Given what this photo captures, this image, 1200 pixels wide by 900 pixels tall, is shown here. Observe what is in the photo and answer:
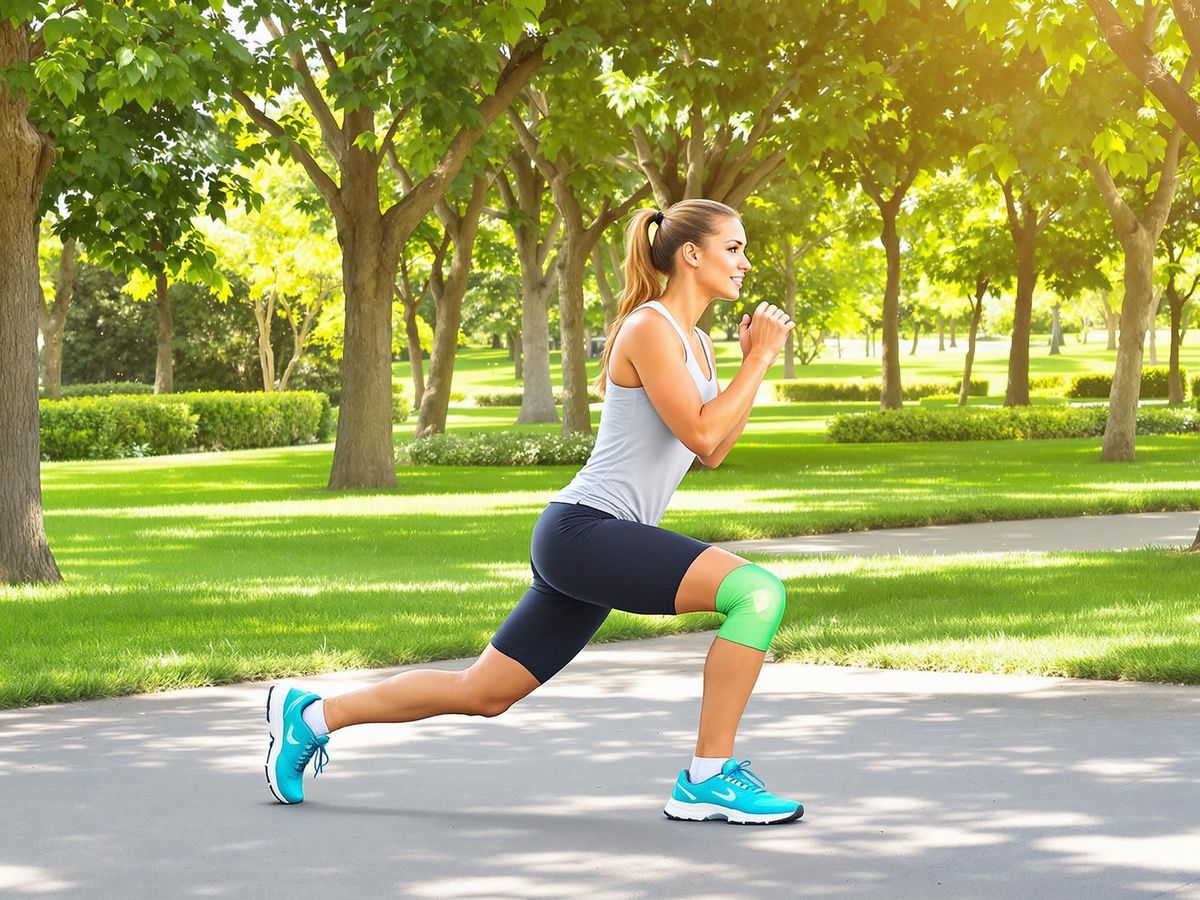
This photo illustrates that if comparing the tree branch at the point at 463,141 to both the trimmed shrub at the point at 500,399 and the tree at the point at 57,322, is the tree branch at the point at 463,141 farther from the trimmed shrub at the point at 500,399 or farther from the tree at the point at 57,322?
the trimmed shrub at the point at 500,399

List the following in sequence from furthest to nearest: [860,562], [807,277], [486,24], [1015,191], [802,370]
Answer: [802,370] → [807,277] → [1015,191] → [486,24] → [860,562]

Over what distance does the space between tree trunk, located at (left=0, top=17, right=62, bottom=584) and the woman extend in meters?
6.91

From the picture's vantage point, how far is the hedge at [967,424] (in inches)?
1270

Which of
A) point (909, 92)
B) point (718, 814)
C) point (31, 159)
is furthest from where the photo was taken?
point (909, 92)

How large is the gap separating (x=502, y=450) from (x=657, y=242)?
21549 mm

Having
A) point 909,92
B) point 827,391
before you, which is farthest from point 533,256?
point 827,391

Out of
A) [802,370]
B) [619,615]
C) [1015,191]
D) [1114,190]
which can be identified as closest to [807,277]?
[802,370]

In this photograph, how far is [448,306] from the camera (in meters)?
30.0

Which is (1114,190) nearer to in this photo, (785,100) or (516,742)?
(785,100)

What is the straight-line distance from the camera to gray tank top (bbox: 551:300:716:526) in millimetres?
4609

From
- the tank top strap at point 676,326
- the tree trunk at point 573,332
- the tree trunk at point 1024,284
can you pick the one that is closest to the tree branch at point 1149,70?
the tank top strap at point 676,326

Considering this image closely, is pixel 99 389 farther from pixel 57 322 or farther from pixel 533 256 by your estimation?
pixel 533 256

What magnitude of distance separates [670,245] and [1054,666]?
12.1ft

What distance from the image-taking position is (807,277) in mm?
64625
